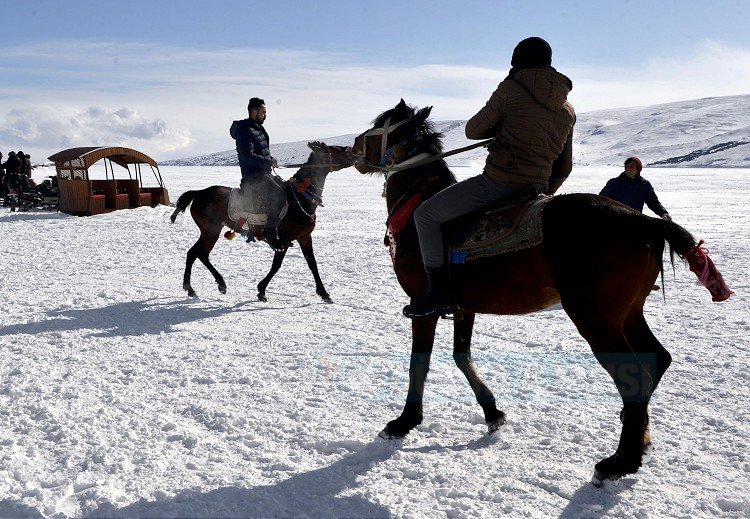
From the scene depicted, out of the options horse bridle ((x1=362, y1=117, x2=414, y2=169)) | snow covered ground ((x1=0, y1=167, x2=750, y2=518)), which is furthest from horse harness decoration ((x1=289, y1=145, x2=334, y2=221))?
horse bridle ((x1=362, y1=117, x2=414, y2=169))

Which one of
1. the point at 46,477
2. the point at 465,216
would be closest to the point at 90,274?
the point at 46,477

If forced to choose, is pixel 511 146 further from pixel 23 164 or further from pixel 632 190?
pixel 23 164

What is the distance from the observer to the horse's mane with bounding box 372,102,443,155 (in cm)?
470

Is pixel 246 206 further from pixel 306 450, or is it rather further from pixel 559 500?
pixel 559 500

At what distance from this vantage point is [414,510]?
3365mm

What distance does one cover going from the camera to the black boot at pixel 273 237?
8992 millimetres

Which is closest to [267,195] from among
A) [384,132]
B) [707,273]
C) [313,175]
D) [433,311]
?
[313,175]

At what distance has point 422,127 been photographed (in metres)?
4.77

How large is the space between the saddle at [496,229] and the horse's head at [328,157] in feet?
14.8

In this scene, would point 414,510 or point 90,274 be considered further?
point 90,274

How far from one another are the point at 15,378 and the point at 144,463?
2.27 meters

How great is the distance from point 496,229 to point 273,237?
550 centimetres

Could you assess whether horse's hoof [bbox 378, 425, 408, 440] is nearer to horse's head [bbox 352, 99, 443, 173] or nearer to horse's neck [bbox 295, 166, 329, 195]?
horse's head [bbox 352, 99, 443, 173]

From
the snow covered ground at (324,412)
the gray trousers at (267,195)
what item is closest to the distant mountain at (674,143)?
the gray trousers at (267,195)
